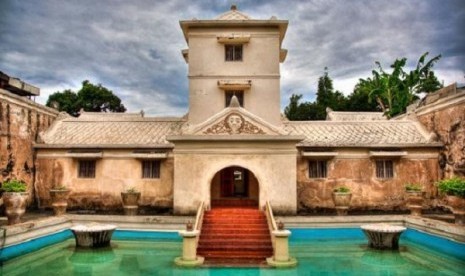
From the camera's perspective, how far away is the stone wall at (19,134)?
15375 mm

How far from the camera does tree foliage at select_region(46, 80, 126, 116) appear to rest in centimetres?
4288

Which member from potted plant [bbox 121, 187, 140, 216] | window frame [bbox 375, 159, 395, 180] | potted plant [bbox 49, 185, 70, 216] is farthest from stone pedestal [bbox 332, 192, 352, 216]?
potted plant [bbox 49, 185, 70, 216]

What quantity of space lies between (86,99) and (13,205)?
33.7m

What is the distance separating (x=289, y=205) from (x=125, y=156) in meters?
7.08

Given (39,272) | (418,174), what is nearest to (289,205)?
(418,174)

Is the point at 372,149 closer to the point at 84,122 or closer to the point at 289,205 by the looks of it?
the point at 289,205

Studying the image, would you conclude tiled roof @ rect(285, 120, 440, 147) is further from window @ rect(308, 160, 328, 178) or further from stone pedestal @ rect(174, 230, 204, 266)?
stone pedestal @ rect(174, 230, 204, 266)

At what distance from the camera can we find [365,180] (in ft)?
55.8

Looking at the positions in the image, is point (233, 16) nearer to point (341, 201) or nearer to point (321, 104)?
point (341, 201)

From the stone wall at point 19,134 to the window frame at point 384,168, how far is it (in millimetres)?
13887

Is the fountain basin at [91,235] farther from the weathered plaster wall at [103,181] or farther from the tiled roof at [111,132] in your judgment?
the tiled roof at [111,132]

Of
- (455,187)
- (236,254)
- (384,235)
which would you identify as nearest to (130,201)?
(236,254)

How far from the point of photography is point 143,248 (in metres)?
12.1

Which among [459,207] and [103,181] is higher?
[103,181]
